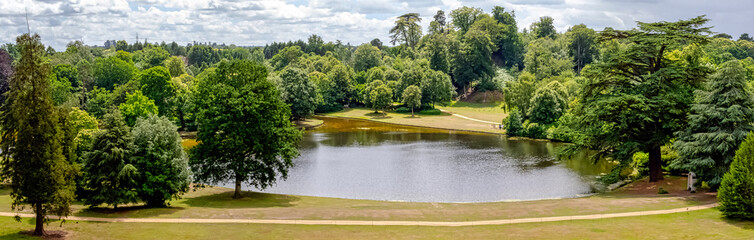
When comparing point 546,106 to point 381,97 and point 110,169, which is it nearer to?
point 381,97

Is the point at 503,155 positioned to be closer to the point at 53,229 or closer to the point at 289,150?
the point at 289,150

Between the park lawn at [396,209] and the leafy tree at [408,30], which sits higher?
the leafy tree at [408,30]

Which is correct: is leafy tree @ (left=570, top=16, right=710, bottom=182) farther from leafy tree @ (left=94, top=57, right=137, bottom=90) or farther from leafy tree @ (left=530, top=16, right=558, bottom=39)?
leafy tree @ (left=530, top=16, right=558, bottom=39)

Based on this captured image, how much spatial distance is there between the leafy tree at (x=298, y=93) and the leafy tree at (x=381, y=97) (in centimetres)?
1164

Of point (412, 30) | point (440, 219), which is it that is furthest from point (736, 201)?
point (412, 30)

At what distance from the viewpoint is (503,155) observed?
191ft

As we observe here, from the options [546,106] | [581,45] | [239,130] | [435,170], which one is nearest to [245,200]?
[239,130]

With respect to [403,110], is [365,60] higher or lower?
higher

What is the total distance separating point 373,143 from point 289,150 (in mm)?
32208

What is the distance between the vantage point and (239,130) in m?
35.9

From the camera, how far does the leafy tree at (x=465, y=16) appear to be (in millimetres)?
149750

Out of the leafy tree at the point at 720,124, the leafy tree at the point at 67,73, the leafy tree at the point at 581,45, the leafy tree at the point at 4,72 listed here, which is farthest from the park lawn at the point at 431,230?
the leafy tree at the point at 581,45

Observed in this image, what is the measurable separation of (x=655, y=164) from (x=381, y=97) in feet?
204

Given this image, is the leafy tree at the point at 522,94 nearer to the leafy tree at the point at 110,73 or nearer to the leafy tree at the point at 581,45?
the leafy tree at the point at 581,45
